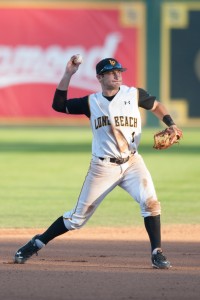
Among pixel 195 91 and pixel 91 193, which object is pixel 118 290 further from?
pixel 195 91

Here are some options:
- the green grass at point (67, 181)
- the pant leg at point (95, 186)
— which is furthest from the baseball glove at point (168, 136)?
the green grass at point (67, 181)

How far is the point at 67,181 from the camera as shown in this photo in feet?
57.6

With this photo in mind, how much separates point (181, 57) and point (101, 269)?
23723 mm

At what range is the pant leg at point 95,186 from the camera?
344 inches

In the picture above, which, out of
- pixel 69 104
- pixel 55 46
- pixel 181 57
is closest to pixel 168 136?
pixel 69 104

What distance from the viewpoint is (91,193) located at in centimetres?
875

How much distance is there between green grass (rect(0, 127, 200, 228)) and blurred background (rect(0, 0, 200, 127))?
2735 millimetres

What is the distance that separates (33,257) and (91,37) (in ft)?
77.7

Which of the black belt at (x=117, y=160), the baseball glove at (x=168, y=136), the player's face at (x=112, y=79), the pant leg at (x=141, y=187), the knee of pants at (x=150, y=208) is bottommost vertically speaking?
the knee of pants at (x=150, y=208)

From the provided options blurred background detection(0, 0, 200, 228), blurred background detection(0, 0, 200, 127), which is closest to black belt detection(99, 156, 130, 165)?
blurred background detection(0, 0, 200, 228)

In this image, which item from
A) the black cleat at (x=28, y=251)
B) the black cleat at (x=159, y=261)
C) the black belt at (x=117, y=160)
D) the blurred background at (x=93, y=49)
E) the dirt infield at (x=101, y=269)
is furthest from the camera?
the blurred background at (x=93, y=49)

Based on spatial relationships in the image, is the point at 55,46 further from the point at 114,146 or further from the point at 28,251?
the point at 114,146

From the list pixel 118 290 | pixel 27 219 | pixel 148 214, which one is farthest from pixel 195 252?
pixel 27 219

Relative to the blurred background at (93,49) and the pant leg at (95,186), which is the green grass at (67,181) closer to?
the blurred background at (93,49)
